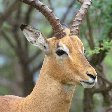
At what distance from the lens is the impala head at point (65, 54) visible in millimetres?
6012

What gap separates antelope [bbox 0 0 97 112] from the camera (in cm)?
609

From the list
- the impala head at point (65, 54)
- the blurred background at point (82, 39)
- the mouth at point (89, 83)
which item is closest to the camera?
the mouth at point (89, 83)

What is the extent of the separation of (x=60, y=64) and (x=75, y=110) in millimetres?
8014

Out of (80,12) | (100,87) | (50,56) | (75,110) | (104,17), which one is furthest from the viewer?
(75,110)

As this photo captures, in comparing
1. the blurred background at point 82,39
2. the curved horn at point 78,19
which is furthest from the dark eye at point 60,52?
the blurred background at point 82,39

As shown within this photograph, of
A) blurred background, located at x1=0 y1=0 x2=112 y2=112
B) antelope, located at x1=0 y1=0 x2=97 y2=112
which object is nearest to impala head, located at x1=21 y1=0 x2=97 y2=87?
antelope, located at x1=0 y1=0 x2=97 y2=112

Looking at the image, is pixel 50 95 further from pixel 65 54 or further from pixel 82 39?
pixel 82 39

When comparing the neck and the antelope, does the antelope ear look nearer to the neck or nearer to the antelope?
the antelope

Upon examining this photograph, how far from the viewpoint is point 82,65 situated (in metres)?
6.03

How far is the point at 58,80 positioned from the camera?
6.23 m

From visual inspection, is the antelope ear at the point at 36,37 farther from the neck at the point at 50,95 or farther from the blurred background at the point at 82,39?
the blurred background at the point at 82,39

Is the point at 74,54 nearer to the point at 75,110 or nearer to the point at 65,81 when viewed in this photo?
the point at 65,81

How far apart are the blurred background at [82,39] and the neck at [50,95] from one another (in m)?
1.37

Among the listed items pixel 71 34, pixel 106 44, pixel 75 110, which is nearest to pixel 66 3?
pixel 75 110
